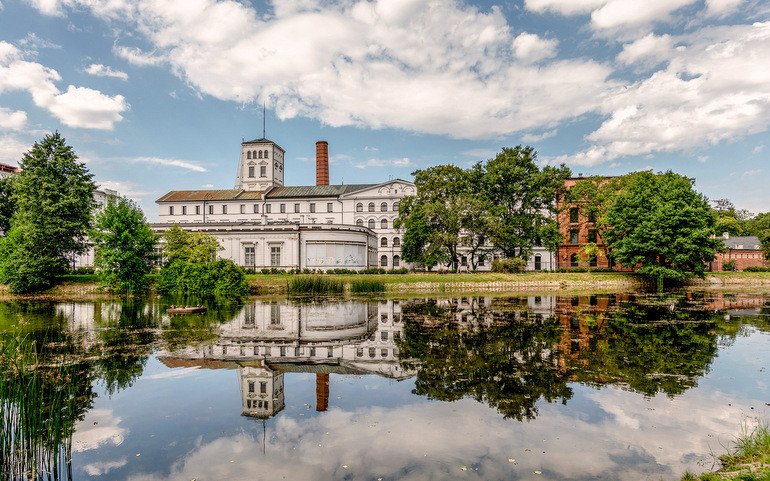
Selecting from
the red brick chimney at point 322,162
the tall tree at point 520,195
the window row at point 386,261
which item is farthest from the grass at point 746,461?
the red brick chimney at point 322,162

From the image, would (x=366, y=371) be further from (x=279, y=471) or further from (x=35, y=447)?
(x=35, y=447)

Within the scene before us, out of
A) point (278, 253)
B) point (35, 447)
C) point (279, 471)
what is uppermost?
point (278, 253)

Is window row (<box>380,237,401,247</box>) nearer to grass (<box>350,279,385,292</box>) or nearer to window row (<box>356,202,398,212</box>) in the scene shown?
window row (<box>356,202,398,212</box>)

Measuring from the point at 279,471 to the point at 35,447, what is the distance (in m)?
3.42

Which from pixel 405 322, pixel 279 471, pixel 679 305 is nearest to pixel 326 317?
pixel 405 322

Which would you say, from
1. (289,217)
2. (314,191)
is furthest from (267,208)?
(314,191)

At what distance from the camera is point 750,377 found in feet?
34.6

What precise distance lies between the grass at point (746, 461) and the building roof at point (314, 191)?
2476 inches

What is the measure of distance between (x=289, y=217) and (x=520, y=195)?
114 ft

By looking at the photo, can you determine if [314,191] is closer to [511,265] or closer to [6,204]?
[511,265]

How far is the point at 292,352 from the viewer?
13758 mm

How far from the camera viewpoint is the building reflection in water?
33.2 ft

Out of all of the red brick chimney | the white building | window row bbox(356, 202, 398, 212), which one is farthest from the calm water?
the red brick chimney

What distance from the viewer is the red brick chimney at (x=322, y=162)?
78969 mm
